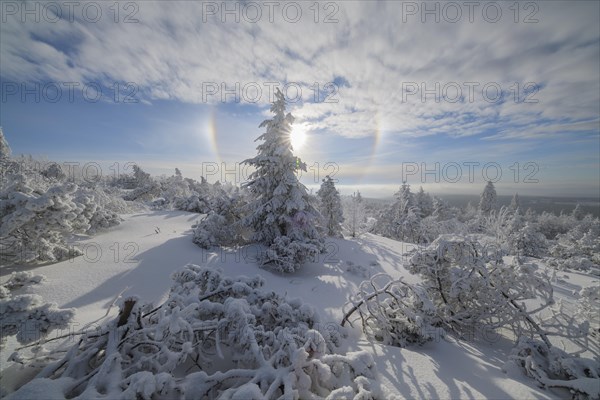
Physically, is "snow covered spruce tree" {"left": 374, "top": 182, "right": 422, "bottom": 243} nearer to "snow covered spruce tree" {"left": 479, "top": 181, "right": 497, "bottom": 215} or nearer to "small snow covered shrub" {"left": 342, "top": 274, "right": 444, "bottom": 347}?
"snow covered spruce tree" {"left": 479, "top": 181, "right": 497, "bottom": 215}

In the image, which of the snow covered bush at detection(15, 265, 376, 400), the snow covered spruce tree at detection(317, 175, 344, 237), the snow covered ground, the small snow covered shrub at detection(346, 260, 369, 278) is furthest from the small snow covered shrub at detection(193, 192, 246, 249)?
the snow covered spruce tree at detection(317, 175, 344, 237)

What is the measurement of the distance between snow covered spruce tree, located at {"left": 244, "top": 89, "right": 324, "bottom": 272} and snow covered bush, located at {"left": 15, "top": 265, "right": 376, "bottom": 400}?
24.5ft

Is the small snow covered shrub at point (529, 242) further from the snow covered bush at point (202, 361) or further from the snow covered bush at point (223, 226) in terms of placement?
the snow covered bush at point (202, 361)

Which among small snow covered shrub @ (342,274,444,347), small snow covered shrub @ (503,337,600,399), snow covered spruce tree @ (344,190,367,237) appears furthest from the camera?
snow covered spruce tree @ (344,190,367,237)

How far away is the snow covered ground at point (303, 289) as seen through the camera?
2827mm

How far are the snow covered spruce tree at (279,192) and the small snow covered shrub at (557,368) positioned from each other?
7.66 metres

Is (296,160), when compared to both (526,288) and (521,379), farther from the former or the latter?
(521,379)

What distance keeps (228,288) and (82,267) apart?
5.50 m

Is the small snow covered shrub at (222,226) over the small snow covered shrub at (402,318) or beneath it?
over

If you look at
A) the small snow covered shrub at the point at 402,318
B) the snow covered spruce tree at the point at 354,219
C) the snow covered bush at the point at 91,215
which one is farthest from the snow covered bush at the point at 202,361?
the snow covered spruce tree at the point at 354,219

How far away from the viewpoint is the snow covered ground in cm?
283

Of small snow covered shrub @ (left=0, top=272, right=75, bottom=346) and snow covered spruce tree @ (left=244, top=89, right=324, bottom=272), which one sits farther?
snow covered spruce tree @ (left=244, top=89, right=324, bottom=272)

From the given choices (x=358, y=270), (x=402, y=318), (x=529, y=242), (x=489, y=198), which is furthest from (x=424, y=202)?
(x=402, y=318)

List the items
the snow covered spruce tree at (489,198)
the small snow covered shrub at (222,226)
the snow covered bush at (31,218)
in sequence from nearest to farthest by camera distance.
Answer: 1. the snow covered bush at (31,218)
2. the small snow covered shrub at (222,226)
3. the snow covered spruce tree at (489,198)
